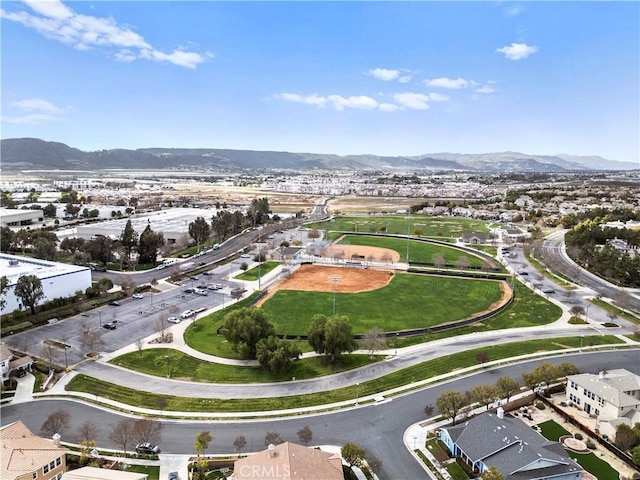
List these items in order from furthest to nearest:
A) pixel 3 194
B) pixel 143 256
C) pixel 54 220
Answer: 1. pixel 3 194
2. pixel 54 220
3. pixel 143 256

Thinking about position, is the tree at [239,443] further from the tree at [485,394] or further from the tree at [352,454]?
the tree at [485,394]

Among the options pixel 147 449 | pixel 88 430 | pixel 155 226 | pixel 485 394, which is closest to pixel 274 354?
pixel 147 449

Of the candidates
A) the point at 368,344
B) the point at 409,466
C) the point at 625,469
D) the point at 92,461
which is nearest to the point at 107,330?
the point at 92,461

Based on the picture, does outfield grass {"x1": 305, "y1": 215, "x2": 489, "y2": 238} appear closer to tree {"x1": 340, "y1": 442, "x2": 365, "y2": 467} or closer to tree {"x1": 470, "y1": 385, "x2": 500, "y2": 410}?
tree {"x1": 470, "y1": 385, "x2": 500, "y2": 410}

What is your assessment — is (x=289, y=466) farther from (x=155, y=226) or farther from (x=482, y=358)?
(x=155, y=226)

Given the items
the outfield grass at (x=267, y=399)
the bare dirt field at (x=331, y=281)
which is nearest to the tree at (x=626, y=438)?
the outfield grass at (x=267, y=399)

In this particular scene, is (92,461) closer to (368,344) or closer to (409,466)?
(409,466)
